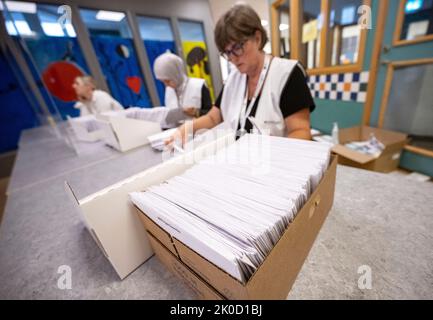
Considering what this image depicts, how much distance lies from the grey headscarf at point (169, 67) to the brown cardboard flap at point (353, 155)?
1.37 meters

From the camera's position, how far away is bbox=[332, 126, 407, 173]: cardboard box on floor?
1482 millimetres

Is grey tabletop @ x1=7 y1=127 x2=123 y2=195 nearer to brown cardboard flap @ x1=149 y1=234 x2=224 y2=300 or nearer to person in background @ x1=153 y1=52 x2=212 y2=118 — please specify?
person in background @ x1=153 y1=52 x2=212 y2=118

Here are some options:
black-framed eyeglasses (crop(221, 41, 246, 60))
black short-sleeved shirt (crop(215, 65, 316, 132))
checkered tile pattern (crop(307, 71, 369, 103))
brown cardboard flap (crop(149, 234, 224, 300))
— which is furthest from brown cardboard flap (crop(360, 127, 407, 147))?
brown cardboard flap (crop(149, 234, 224, 300))

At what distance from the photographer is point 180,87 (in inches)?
46.0

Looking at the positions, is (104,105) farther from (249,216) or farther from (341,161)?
(341,161)

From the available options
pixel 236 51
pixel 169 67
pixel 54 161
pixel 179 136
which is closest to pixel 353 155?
pixel 236 51

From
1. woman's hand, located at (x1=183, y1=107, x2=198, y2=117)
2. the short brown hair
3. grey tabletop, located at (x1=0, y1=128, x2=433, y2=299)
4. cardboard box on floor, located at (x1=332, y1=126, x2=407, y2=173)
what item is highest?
the short brown hair

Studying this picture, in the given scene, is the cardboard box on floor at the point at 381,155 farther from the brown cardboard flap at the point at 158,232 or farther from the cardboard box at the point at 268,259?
the brown cardboard flap at the point at 158,232

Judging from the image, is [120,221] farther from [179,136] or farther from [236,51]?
[236,51]

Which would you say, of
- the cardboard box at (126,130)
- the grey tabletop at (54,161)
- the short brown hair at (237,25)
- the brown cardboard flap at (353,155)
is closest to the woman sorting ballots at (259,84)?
the short brown hair at (237,25)

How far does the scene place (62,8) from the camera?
512 millimetres

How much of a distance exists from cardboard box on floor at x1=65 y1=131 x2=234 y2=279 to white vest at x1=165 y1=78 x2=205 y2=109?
789mm

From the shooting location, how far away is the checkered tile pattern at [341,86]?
1.75m
